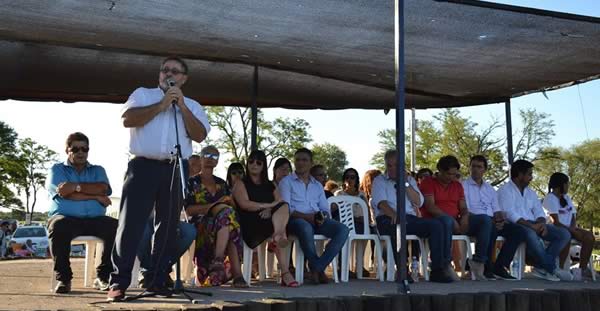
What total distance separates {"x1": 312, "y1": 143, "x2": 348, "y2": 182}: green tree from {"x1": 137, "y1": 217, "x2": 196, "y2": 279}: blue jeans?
35955 millimetres

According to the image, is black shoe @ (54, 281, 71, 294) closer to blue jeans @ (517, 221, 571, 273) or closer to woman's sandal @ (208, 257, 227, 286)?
woman's sandal @ (208, 257, 227, 286)

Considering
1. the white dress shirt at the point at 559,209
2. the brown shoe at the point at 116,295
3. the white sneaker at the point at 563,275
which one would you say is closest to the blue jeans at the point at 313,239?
the brown shoe at the point at 116,295

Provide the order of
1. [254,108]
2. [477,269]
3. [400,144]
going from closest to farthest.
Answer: [400,144] → [477,269] → [254,108]

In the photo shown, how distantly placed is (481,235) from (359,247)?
1098 mm

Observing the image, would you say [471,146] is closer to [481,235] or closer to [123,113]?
[481,235]

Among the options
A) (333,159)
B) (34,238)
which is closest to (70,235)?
(34,238)

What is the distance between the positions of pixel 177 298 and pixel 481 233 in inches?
124

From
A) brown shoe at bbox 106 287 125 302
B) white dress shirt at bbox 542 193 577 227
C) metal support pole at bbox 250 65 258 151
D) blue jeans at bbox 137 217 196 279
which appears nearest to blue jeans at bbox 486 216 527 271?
white dress shirt at bbox 542 193 577 227

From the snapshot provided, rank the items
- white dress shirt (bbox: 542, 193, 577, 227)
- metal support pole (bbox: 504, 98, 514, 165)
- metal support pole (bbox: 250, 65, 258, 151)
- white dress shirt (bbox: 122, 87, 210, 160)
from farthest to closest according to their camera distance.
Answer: metal support pole (bbox: 504, 98, 514, 165) < metal support pole (bbox: 250, 65, 258, 151) < white dress shirt (bbox: 542, 193, 577, 227) < white dress shirt (bbox: 122, 87, 210, 160)

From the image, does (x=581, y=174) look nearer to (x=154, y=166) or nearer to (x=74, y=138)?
(x=74, y=138)

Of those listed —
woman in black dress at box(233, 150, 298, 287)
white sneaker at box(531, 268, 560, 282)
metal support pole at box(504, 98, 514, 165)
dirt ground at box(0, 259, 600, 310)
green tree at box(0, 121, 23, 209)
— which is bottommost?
dirt ground at box(0, 259, 600, 310)

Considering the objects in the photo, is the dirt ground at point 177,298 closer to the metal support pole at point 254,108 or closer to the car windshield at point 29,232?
the metal support pole at point 254,108

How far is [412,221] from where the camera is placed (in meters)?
6.02

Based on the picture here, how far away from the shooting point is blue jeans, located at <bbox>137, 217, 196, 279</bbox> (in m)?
4.20
